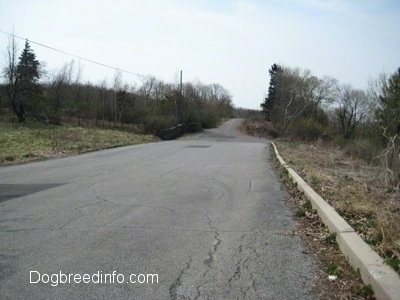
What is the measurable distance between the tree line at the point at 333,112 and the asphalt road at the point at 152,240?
5.26 metres

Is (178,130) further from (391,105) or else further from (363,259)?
(363,259)

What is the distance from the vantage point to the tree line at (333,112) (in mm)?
37347

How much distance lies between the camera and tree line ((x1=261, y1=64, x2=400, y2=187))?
3735 centimetres

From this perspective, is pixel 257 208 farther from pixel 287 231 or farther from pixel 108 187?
pixel 108 187

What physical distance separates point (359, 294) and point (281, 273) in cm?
87

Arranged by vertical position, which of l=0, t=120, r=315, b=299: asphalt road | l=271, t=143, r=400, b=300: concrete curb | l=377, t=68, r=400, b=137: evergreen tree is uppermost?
l=377, t=68, r=400, b=137: evergreen tree

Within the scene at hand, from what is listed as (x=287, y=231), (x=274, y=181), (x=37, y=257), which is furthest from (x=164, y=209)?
(x=274, y=181)

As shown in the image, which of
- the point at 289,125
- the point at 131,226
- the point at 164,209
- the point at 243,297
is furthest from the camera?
the point at 289,125

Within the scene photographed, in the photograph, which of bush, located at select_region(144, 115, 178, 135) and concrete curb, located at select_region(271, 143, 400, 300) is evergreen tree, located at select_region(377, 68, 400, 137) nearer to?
bush, located at select_region(144, 115, 178, 135)

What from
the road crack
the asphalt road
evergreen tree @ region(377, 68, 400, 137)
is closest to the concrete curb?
the asphalt road

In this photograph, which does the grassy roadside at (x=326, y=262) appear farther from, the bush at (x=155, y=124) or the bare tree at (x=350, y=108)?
the bare tree at (x=350, y=108)

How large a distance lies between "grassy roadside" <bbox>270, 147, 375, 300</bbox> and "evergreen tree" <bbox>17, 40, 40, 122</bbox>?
41.6 meters

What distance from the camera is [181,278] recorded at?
15.3 feet

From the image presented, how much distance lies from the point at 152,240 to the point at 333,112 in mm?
92755
